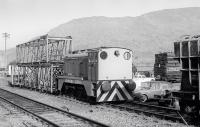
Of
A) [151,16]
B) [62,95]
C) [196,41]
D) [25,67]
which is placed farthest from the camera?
[151,16]

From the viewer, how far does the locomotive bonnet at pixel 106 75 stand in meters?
14.5

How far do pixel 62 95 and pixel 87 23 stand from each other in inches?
5752

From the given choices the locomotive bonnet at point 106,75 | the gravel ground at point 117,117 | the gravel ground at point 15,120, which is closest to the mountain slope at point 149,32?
the locomotive bonnet at point 106,75

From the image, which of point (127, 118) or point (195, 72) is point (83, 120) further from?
point (195, 72)

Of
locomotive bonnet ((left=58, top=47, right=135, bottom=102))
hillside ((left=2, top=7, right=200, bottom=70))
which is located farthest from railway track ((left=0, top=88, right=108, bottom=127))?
hillside ((left=2, top=7, right=200, bottom=70))

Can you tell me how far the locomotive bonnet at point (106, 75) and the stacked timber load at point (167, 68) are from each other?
8411 millimetres

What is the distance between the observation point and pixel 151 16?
142000 millimetres

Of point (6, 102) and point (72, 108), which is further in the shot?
point (6, 102)

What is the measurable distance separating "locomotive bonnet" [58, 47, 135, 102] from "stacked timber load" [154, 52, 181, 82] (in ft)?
27.6

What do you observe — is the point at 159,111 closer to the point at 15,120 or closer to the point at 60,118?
the point at 60,118

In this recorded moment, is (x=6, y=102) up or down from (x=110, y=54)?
down

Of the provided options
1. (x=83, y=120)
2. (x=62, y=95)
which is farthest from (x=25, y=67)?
(x=83, y=120)

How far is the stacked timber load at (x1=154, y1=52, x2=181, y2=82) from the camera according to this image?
2325 cm

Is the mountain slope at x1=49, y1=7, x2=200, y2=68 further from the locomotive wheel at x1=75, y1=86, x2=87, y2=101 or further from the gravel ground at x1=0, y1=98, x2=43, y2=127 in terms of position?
the gravel ground at x1=0, y1=98, x2=43, y2=127
